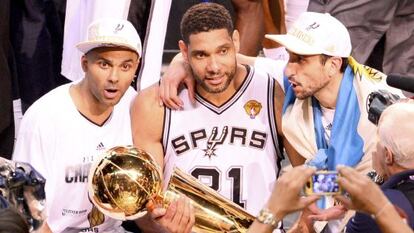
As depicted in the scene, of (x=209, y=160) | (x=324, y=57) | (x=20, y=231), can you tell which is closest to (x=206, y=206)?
(x=209, y=160)

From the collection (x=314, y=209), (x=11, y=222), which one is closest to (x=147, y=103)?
(x=314, y=209)

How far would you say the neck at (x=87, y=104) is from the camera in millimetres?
4746

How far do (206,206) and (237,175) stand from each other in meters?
0.52

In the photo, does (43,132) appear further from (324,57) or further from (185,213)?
(324,57)

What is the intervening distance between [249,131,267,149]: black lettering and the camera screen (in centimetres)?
169

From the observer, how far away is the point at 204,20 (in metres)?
4.77

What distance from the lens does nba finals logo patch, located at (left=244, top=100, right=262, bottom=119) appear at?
4906 mm

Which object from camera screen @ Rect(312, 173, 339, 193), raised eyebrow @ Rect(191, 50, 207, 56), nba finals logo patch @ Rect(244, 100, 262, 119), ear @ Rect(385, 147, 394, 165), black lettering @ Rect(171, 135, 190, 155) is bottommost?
black lettering @ Rect(171, 135, 190, 155)

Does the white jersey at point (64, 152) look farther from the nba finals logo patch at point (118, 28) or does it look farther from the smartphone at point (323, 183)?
the smartphone at point (323, 183)

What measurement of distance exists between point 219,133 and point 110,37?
25.8 inches

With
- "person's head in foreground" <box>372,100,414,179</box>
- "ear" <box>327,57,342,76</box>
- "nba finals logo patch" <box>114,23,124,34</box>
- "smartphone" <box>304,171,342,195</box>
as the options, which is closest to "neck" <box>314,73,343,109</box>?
"ear" <box>327,57,342,76</box>

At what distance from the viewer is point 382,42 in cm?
593

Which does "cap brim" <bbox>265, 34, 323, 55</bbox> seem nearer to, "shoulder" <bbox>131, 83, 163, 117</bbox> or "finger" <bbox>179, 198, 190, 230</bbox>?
"shoulder" <bbox>131, 83, 163, 117</bbox>

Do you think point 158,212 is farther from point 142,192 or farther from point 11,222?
point 11,222
